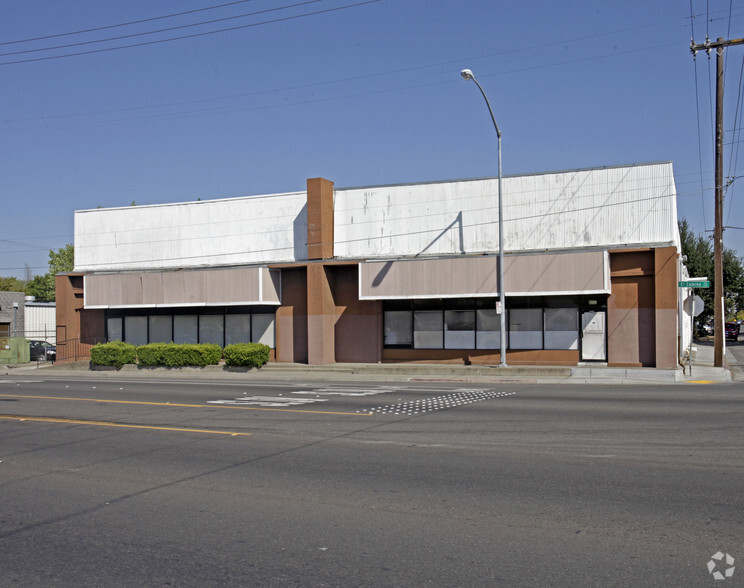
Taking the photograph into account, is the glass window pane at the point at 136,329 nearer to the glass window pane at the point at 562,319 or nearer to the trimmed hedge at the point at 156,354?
the trimmed hedge at the point at 156,354

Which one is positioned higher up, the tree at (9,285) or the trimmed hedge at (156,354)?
the tree at (9,285)

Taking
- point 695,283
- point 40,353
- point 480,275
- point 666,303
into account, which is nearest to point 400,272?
point 480,275

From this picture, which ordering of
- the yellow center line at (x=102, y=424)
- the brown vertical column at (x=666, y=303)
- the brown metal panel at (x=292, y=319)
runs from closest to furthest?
the yellow center line at (x=102, y=424) → the brown vertical column at (x=666, y=303) → the brown metal panel at (x=292, y=319)

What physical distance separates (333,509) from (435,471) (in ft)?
6.80

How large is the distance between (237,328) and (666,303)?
18.6 meters

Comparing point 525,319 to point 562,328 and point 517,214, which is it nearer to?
point 562,328

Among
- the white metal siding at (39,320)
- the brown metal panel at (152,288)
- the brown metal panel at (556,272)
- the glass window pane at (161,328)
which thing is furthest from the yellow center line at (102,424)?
the white metal siding at (39,320)

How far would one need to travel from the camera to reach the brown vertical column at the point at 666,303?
2542 centimetres

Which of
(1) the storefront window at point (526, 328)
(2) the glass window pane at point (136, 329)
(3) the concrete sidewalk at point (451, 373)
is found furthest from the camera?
(2) the glass window pane at point (136, 329)

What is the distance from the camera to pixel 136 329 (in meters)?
35.7

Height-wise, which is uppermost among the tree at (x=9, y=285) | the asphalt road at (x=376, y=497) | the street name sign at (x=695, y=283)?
the tree at (x=9, y=285)

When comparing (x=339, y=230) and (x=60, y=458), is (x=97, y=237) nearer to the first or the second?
(x=339, y=230)

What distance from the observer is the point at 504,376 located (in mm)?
25188

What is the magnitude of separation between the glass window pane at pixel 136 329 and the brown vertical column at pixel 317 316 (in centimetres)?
1011
